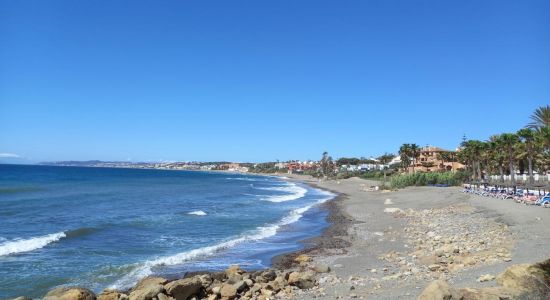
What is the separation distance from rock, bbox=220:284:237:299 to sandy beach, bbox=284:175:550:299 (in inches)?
83.3

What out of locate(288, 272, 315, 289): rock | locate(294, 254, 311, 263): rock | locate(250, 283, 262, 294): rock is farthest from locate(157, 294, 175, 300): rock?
locate(294, 254, 311, 263): rock

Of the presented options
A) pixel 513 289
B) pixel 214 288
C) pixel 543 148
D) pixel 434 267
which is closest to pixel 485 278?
pixel 513 289

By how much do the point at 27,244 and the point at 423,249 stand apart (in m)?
20.1

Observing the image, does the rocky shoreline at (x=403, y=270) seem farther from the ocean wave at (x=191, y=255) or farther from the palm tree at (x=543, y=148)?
the palm tree at (x=543, y=148)

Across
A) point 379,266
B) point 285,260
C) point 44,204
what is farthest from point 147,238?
point 44,204

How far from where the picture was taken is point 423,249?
20250 millimetres

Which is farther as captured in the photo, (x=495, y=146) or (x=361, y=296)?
(x=495, y=146)

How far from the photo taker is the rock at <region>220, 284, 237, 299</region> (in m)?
14.4

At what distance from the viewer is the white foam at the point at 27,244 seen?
72.1ft

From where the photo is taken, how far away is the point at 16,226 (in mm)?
30141

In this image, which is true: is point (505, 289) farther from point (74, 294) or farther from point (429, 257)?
point (74, 294)

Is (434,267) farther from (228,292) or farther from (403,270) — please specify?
(228,292)

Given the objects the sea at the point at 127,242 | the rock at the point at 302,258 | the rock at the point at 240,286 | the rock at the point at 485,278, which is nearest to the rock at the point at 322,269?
the rock at the point at 302,258

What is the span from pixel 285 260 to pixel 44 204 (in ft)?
112
